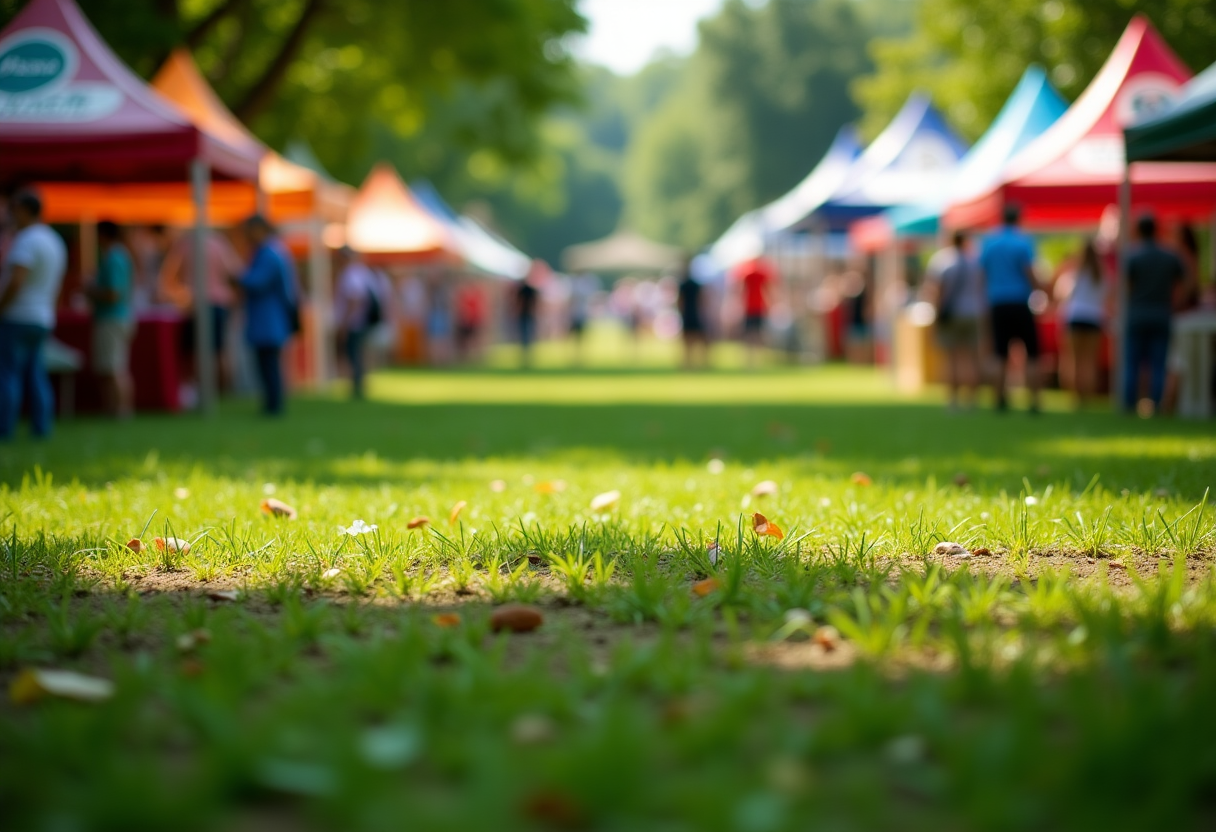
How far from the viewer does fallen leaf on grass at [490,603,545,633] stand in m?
3.28

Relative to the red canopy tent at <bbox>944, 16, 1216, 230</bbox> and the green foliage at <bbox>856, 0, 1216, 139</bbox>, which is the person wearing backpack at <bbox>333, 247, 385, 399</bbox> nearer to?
the red canopy tent at <bbox>944, 16, 1216, 230</bbox>

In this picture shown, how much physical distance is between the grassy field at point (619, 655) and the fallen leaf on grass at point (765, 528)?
0.28 feet

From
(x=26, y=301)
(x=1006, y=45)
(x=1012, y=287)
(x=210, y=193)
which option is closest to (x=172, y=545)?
(x=26, y=301)

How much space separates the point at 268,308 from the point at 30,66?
3440mm

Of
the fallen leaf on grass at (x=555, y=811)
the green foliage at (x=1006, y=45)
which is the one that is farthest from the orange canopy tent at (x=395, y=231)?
the fallen leaf on grass at (x=555, y=811)

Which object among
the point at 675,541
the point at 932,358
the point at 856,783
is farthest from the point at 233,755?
the point at 932,358

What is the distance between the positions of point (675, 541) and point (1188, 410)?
9.06 meters

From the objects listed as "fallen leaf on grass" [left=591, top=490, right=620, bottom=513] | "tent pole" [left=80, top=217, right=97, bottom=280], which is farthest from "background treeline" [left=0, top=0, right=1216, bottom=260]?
"fallen leaf on grass" [left=591, top=490, right=620, bottom=513]

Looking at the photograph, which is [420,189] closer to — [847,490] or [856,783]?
[847,490]

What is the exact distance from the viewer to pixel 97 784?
201cm

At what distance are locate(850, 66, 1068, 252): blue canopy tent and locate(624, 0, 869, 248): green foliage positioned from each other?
55.5 metres

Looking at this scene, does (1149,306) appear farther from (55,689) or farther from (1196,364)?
(55,689)

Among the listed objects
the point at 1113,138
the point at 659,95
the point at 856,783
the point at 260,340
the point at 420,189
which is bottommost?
the point at 856,783

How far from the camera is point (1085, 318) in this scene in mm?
14219
